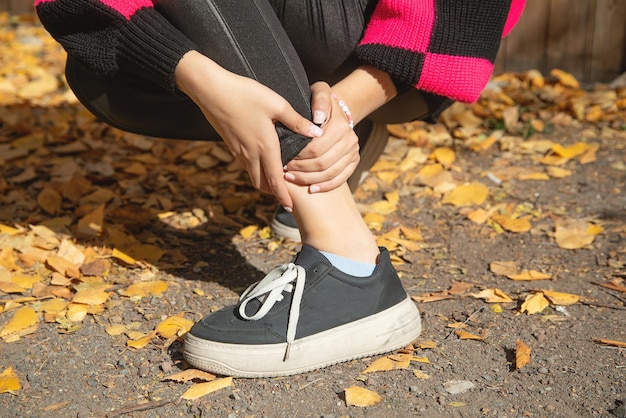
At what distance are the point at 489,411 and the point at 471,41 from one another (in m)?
0.78

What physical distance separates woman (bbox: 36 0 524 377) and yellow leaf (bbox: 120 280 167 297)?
358 millimetres

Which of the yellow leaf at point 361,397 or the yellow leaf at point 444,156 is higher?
the yellow leaf at point 361,397

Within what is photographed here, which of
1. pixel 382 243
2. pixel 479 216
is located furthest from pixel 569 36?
pixel 382 243

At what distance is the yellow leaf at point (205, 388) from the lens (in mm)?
1429

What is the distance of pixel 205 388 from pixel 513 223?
43.7 inches

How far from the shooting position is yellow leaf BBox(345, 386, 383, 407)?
140cm

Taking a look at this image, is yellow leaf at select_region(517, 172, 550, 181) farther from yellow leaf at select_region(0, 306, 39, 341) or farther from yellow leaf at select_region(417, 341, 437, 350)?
yellow leaf at select_region(0, 306, 39, 341)

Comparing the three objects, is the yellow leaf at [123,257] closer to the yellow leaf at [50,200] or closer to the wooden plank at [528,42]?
the yellow leaf at [50,200]

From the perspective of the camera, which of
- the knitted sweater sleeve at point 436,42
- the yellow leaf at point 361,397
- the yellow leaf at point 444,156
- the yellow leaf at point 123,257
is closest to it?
the yellow leaf at point 361,397

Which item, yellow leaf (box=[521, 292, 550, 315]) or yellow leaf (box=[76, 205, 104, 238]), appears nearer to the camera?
yellow leaf (box=[521, 292, 550, 315])

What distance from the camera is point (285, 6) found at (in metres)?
1.73

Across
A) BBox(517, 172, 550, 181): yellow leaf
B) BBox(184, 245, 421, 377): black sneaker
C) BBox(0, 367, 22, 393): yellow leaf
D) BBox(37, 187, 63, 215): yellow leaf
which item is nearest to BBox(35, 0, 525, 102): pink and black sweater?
BBox(184, 245, 421, 377): black sneaker

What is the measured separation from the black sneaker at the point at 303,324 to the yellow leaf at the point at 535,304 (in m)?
0.31

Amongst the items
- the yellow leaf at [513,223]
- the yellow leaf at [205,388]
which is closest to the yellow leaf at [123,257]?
the yellow leaf at [205,388]
